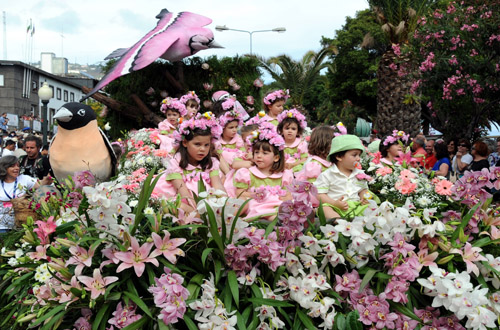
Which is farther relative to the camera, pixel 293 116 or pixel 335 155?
pixel 293 116

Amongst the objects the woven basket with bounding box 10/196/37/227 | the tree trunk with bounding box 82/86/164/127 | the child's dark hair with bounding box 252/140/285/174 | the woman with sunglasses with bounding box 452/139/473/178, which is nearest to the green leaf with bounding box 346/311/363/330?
the child's dark hair with bounding box 252/140/285/174

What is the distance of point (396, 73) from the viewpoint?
564 inches

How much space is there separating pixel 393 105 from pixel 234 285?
13293 mm

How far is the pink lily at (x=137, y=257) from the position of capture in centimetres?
243

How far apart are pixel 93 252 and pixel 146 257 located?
283 mm

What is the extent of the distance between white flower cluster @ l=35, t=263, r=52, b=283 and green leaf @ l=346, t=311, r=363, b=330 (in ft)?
5.58

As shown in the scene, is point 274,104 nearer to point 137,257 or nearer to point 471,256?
point 471,256

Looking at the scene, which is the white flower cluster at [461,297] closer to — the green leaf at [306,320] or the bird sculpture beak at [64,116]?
the green leaf at [306,320]

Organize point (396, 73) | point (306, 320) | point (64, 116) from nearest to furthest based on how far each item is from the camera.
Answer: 1. point (306, 320)
2. point (64, 116)
3. point (396, 73)

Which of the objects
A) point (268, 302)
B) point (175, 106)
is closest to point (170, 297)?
point (268, 302)

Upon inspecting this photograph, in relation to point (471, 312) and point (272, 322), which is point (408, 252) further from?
point (272, 322)

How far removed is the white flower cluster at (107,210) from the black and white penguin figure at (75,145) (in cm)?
269

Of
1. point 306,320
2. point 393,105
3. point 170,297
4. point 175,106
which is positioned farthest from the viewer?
point 393,105

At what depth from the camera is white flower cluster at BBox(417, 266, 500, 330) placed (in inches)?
95.3
